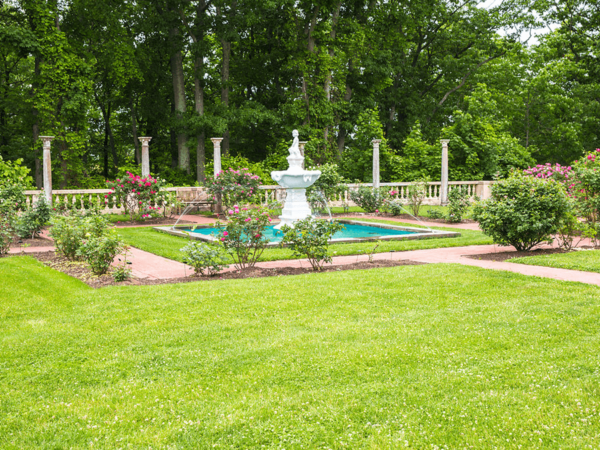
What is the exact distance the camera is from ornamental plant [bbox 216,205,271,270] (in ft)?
29.5

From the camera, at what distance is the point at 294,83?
29.9 m

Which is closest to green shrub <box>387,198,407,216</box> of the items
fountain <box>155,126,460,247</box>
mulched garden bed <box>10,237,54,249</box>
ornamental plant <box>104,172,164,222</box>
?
fountain <box>155,126,460,247</box>

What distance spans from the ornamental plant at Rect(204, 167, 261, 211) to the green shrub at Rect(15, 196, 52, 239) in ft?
20.1

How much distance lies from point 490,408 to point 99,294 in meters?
5.18

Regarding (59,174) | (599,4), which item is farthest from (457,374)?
(599,4)

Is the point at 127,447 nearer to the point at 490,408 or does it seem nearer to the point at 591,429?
the point at 490,408

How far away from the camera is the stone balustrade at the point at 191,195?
17492 millimetres

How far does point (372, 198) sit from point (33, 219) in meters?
11.2

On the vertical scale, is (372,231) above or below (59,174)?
below

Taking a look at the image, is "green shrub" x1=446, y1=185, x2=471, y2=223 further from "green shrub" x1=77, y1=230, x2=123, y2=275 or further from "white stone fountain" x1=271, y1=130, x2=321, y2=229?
"green shrub" x1=77, y1=230, x2=123, y2=275

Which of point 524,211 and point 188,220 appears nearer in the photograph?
point 524,211

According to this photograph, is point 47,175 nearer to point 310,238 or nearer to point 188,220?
point 188,220

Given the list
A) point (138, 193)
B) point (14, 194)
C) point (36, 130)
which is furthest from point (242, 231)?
point (36, 130)

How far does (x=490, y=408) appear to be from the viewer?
366 cm
